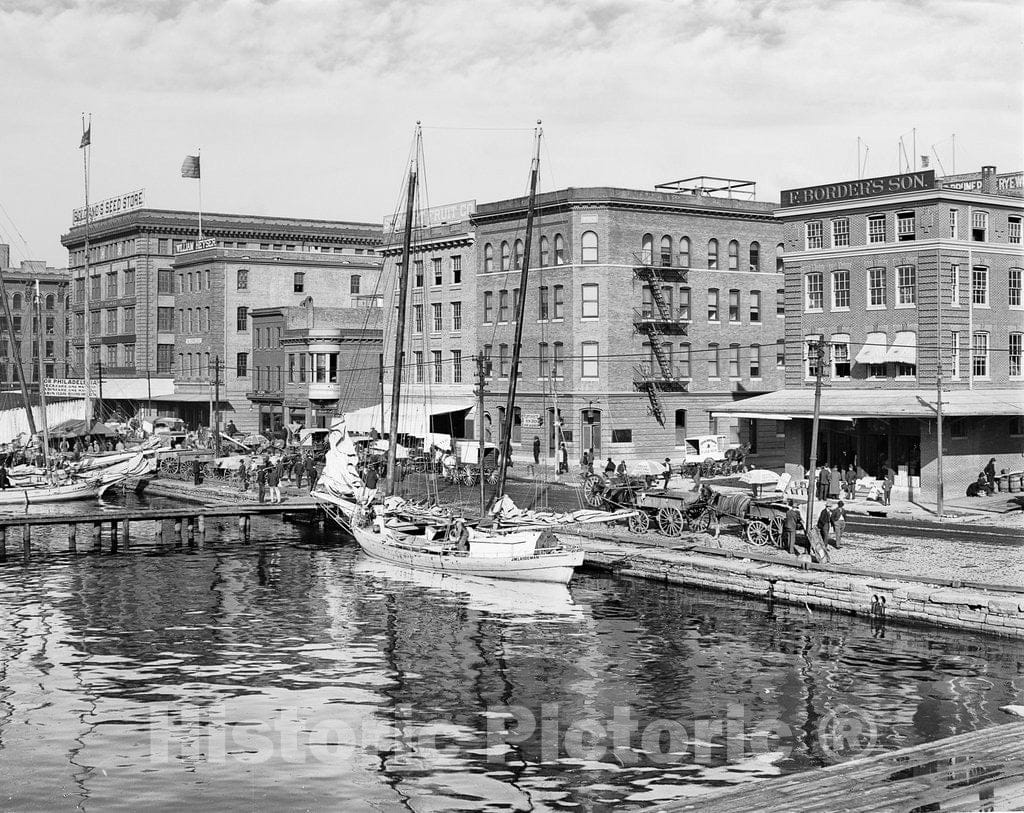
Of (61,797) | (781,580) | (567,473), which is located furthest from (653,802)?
(567,473)

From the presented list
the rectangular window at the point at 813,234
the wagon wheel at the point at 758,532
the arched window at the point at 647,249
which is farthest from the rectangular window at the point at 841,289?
the wagon wheel at the point at 758,532

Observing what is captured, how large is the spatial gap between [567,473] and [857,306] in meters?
17.7

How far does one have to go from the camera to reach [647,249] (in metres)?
77.1

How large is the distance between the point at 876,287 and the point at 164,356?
7695 centimetres

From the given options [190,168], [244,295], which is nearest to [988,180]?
[244,295]

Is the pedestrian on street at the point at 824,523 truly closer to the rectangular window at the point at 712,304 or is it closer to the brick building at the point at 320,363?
the rectangular window at the point at 712,304

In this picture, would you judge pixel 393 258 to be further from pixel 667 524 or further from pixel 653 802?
pixel 653 802

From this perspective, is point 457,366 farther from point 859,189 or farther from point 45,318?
point 45,318

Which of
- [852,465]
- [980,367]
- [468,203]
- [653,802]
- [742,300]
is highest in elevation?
[468,203]

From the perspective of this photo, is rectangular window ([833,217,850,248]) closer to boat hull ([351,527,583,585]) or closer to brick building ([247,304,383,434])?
boat hull ([351,527,583,585])

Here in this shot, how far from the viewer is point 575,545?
48.5 meters

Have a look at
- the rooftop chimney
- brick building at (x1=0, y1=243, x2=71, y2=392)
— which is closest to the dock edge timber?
the rooftop chimney

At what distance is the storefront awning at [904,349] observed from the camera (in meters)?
58.4

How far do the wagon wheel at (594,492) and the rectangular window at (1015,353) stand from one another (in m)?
21.4
